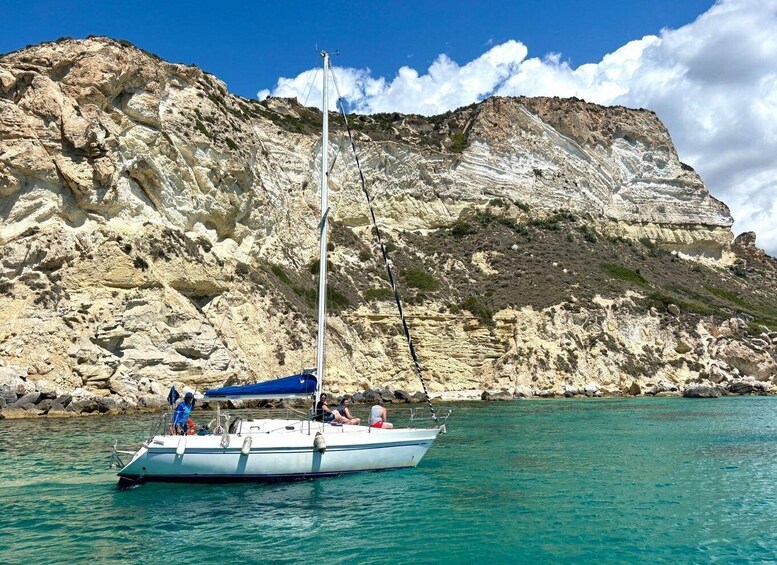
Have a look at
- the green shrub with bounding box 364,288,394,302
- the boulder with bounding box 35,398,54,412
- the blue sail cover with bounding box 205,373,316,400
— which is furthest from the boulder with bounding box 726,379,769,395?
the boulder with bounding box 35,398,54,412

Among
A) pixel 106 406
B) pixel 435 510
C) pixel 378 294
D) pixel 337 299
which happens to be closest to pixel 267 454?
pixel 435 510

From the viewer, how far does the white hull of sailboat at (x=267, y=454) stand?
14.3 m

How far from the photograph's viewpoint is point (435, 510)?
12539 millimetres

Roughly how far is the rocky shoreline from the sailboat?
1735 cm

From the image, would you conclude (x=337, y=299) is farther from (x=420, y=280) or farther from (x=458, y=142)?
(x=458, y=142)

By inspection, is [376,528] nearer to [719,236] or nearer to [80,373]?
[80,373]

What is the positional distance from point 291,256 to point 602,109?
170 ft

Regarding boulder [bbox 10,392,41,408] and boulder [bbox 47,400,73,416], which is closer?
boulder [bbox 10,392,41,408]

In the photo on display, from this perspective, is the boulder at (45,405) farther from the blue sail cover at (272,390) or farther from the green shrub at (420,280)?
the green shrub at (420,280)

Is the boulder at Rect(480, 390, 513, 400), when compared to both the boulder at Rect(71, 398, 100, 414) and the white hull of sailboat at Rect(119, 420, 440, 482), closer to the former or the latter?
the boulder at Rect(71, 398, 100, 414)

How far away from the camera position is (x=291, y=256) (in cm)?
5272

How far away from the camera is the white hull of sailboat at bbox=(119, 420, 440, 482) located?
14.3 metres

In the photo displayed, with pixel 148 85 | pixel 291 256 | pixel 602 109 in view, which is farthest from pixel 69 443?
pixel 602 109

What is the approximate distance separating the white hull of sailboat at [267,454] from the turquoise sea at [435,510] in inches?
12.5
